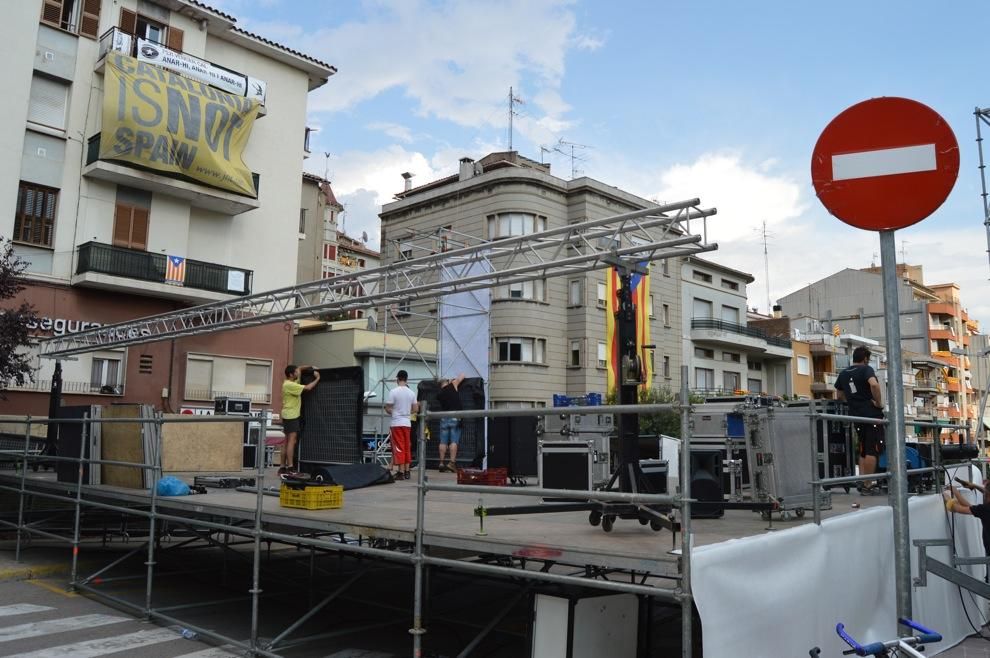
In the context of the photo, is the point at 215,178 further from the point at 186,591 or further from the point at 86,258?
the point at 186,591

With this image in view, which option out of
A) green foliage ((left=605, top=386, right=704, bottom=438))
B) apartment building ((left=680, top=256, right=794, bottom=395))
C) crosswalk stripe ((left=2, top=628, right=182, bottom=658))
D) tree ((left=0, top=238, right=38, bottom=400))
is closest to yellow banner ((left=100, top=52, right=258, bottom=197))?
tree ((left=0, top=238, right=38, bottom=400))

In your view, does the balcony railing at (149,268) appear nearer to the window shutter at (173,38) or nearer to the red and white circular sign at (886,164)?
the window shutter at (173,38)

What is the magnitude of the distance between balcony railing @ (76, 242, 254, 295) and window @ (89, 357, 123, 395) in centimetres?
279

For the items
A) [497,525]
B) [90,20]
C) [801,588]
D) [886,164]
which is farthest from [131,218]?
[886,164]

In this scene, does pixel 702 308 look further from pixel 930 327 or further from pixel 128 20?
pixel 930 327

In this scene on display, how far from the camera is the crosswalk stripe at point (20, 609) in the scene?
8164 millimetres

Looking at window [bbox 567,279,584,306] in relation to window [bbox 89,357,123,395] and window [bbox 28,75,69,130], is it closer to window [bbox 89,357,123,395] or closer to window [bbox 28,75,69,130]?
window [bbox 89,357,123,395]

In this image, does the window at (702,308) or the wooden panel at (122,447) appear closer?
the wooden panel at (122,447)

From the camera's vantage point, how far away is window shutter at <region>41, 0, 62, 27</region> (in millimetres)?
23391

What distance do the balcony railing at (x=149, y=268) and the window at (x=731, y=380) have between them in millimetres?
30413

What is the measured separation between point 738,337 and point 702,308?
320 centimetres

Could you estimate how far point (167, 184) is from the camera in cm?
2480

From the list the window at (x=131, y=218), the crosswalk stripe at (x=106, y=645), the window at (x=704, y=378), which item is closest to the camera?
the crosswalk stripe at (x=106, y=645)

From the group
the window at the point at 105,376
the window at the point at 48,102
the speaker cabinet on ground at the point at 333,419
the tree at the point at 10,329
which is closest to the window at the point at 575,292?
the window at the point at 105,376
